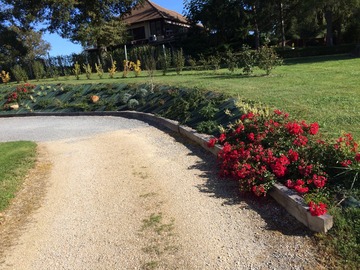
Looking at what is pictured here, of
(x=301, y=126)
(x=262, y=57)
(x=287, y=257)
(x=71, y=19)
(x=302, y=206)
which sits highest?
(x=71, y=19)

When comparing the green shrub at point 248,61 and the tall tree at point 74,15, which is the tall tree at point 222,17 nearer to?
the tall tree at point 74,15

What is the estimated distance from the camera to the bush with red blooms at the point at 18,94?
1393 cm

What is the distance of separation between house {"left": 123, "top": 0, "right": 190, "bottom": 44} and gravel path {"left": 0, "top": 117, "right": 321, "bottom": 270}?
35.0m

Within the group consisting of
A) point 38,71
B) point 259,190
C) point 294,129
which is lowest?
point 259,190

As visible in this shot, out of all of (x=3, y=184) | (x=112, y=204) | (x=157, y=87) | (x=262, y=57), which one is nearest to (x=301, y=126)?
(x=112, y=204)

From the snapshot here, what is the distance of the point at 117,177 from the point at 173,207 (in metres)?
1.53

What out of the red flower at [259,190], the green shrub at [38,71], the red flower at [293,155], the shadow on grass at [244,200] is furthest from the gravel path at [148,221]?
the green shrub at [38,71]

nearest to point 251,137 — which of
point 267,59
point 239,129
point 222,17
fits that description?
point 239,129

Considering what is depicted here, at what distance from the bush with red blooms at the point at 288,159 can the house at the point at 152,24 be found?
3583 centimetres

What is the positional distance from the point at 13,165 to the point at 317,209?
5.36 meters

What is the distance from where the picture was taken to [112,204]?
4434 millimetres

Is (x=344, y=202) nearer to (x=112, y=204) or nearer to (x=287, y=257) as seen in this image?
(x=287, y=257)

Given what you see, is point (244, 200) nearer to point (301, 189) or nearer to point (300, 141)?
point (301, 189)

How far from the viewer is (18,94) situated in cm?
1418
